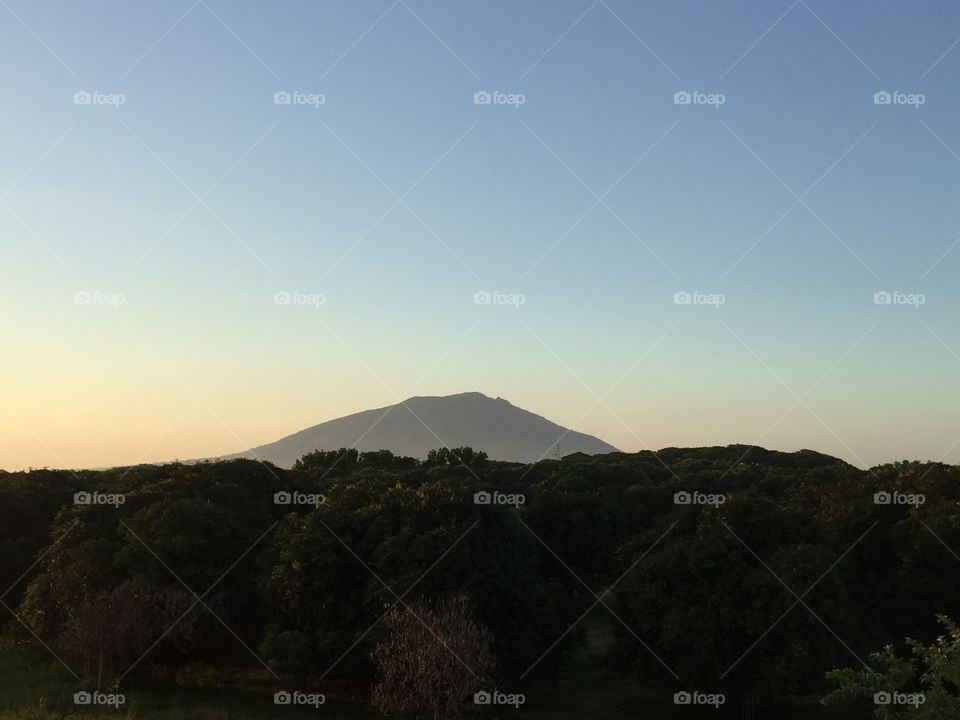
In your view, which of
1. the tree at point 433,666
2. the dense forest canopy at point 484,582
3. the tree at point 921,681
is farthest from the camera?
the dense forest canopy at point 484,582

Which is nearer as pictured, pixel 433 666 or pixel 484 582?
pixel 433 666

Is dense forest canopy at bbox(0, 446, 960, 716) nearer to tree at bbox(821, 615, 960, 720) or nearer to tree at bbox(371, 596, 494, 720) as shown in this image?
tree at bbox(371, 596, 494, 720)

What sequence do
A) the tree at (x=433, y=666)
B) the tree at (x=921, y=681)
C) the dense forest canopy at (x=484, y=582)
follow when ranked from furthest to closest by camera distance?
the dense forest canopy at (x=484, y=582), the tree at (x=433, y=666), the tree at (x=921, y=681)

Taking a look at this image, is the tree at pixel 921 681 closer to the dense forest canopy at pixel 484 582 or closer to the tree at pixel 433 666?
the dense forest canopy at pixel 484 582

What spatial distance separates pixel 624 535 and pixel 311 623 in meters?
24.4

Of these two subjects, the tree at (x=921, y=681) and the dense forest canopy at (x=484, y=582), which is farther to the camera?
the dense forest canopy at (x=484, y=582)

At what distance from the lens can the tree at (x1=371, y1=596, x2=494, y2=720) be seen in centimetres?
2564

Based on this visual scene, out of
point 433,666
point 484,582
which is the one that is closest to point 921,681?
point 433,666

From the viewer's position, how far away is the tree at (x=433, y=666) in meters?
25.6

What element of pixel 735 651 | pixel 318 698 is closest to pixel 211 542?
pixel 318 698

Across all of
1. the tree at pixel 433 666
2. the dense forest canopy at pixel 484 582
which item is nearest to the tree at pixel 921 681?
Result: the dense forest canopy at pixel 484 582

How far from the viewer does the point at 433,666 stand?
25750 millimetres

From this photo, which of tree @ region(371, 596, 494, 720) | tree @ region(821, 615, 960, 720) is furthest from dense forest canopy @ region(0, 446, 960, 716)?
tree @ region(821, 615, 960, 720)

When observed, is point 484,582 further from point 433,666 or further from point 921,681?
point 921,681
